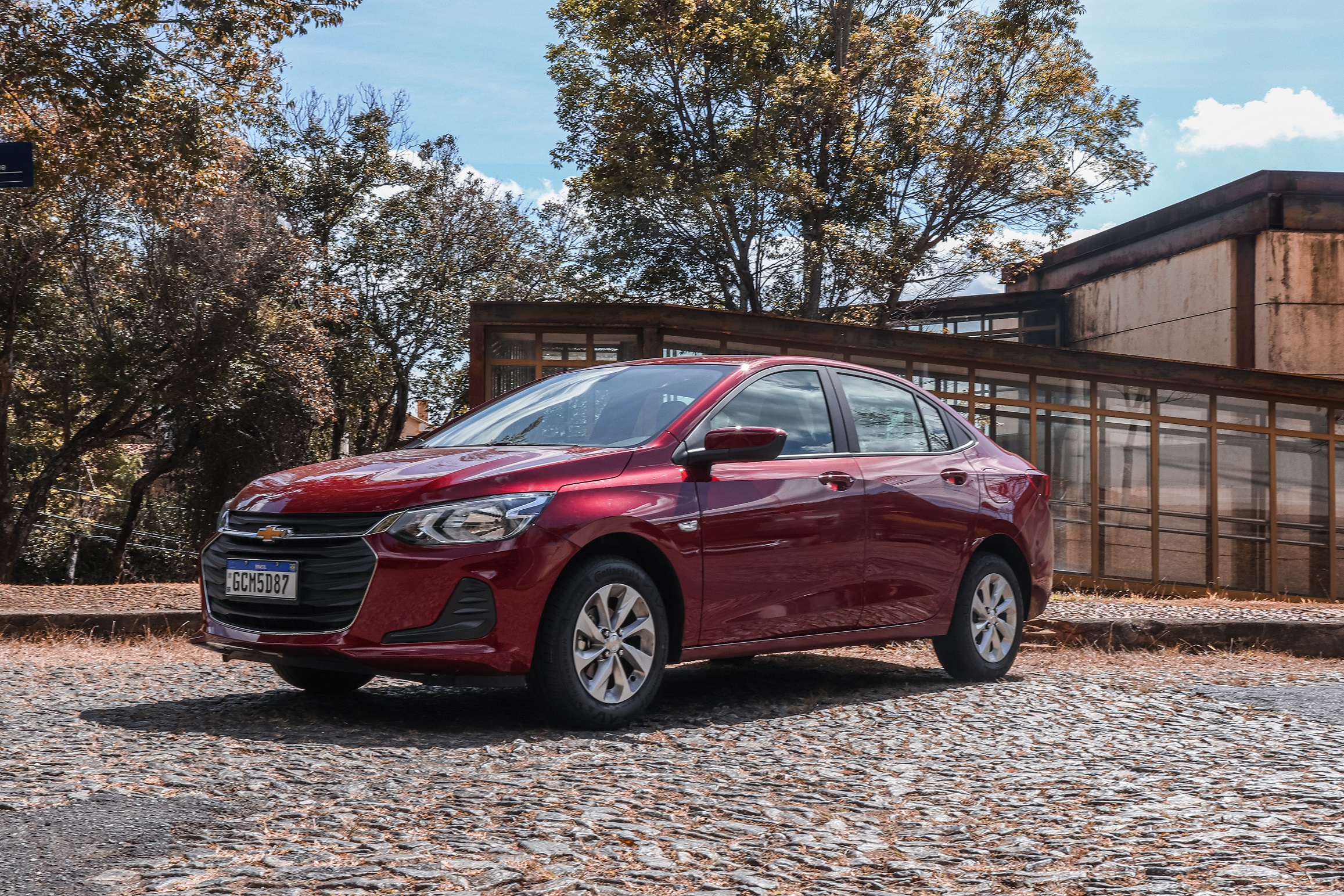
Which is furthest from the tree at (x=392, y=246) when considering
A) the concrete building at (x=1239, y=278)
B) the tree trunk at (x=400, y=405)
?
the concrete building at (x=1239, y=278)

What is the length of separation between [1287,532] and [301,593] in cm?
1958

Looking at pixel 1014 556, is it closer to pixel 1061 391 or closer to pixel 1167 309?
pixel 1061 391

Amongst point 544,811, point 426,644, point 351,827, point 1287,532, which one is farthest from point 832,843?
point 1287,532

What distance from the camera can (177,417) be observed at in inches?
1067

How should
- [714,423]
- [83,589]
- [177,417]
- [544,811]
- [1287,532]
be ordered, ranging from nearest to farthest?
[544,811] → [714,423] → [83,589] → [1287,532] → [177,417]

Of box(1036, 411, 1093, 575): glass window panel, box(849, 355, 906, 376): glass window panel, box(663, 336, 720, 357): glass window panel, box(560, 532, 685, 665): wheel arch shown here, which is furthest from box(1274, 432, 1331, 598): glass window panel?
box(560, 532, 685, 665): wheel arch

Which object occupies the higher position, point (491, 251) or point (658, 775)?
point (491, 251)

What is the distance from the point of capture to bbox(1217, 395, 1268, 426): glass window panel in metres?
20.0

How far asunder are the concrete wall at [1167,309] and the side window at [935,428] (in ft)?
68.1

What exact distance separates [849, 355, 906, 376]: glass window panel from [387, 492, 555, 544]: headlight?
12.5 meters

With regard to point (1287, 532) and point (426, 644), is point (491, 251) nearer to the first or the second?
point (1287, 532)

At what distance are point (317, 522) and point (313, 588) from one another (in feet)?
0.83

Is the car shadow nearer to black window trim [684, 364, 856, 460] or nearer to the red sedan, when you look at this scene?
the red sedan

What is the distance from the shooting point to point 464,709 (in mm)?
5688
